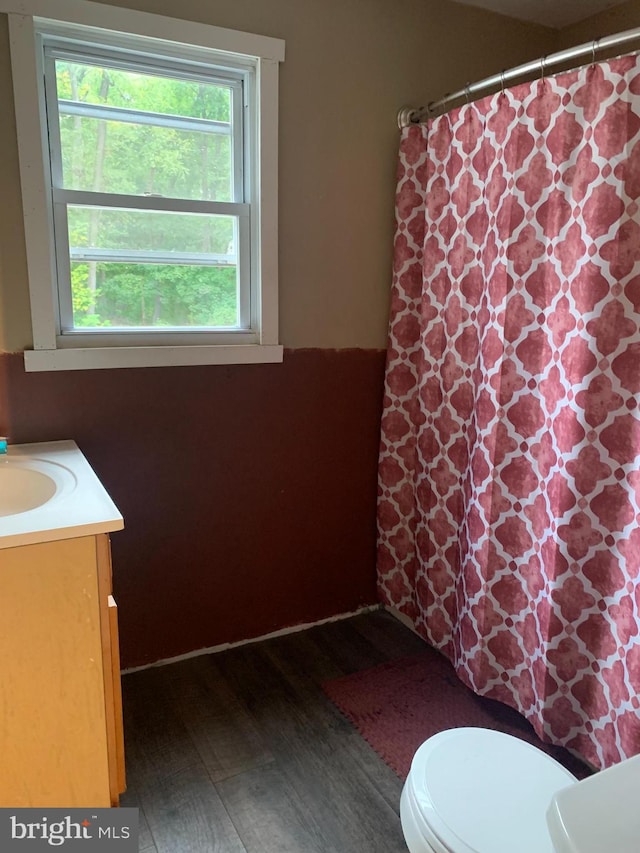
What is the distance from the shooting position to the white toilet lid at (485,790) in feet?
3.86

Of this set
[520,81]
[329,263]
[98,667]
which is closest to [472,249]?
[329,263]

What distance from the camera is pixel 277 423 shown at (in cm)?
219

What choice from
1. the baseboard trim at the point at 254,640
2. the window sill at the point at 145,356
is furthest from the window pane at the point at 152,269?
the baseboard trim at the point at 254,640

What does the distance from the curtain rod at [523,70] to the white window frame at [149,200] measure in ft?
1.62

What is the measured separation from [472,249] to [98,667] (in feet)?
5.02

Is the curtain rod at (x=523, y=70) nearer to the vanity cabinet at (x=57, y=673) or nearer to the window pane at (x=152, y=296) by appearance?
the window pane at (x=152, y=296)

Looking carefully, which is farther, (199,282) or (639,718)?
(199,282)

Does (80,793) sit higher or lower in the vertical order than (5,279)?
lower

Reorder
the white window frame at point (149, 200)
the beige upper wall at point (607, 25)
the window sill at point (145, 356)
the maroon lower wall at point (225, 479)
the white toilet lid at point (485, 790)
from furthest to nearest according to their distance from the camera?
the beige upper wall at point (607, 25), the maroon lower wall at point (225, 479), the window sill at point (145, 356), the white window frame at point (149, 200), the white toilet lid at point (485, 790)

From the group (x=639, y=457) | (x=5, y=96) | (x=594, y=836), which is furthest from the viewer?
(x=5, y=96)

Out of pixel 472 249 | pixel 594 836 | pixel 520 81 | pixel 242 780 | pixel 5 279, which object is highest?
pixel 520 81

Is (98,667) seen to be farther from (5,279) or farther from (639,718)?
(639,718)

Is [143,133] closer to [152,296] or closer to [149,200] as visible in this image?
[149,200]

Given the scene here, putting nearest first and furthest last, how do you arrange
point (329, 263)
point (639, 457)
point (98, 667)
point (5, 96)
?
1. point (98, 667)
2. point (639, 457)
3. point (5, 96)
4. point (329, 263)
